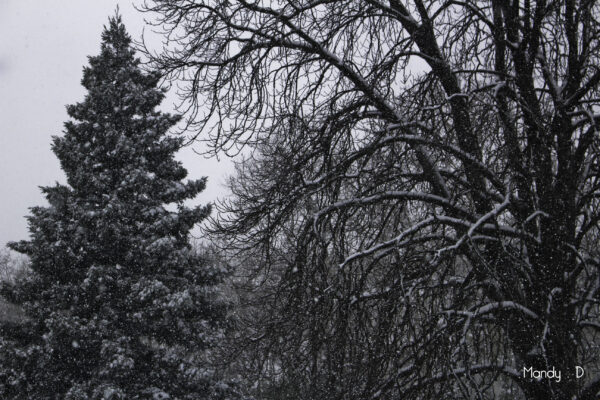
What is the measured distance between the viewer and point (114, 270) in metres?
12.1

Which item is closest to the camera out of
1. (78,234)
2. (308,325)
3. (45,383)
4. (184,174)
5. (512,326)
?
(512,326)

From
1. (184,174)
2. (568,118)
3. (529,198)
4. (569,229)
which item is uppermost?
(184,174)

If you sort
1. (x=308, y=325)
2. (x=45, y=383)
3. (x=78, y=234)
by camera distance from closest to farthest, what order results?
(x=308, y=325), (x=45, y=383), (x=78, y=234)

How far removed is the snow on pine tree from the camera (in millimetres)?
11195

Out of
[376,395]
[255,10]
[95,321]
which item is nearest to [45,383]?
[95,321]

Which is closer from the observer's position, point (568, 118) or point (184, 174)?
point (568, 118)

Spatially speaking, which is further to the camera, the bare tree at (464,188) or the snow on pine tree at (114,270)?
the snow on pine tree at (114,270)

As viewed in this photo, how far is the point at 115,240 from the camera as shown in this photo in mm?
12414

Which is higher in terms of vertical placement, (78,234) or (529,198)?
(78,234)

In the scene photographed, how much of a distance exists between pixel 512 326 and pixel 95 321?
9637mm

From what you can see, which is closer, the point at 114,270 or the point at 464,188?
the point at 464,188

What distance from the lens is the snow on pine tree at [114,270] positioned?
441 inches

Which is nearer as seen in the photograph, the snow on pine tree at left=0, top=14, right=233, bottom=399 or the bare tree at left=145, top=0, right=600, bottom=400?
the bare tree at left=145, top=0, right=600, bottom=400

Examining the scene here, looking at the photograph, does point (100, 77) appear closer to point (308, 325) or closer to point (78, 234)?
point (78, 234)
